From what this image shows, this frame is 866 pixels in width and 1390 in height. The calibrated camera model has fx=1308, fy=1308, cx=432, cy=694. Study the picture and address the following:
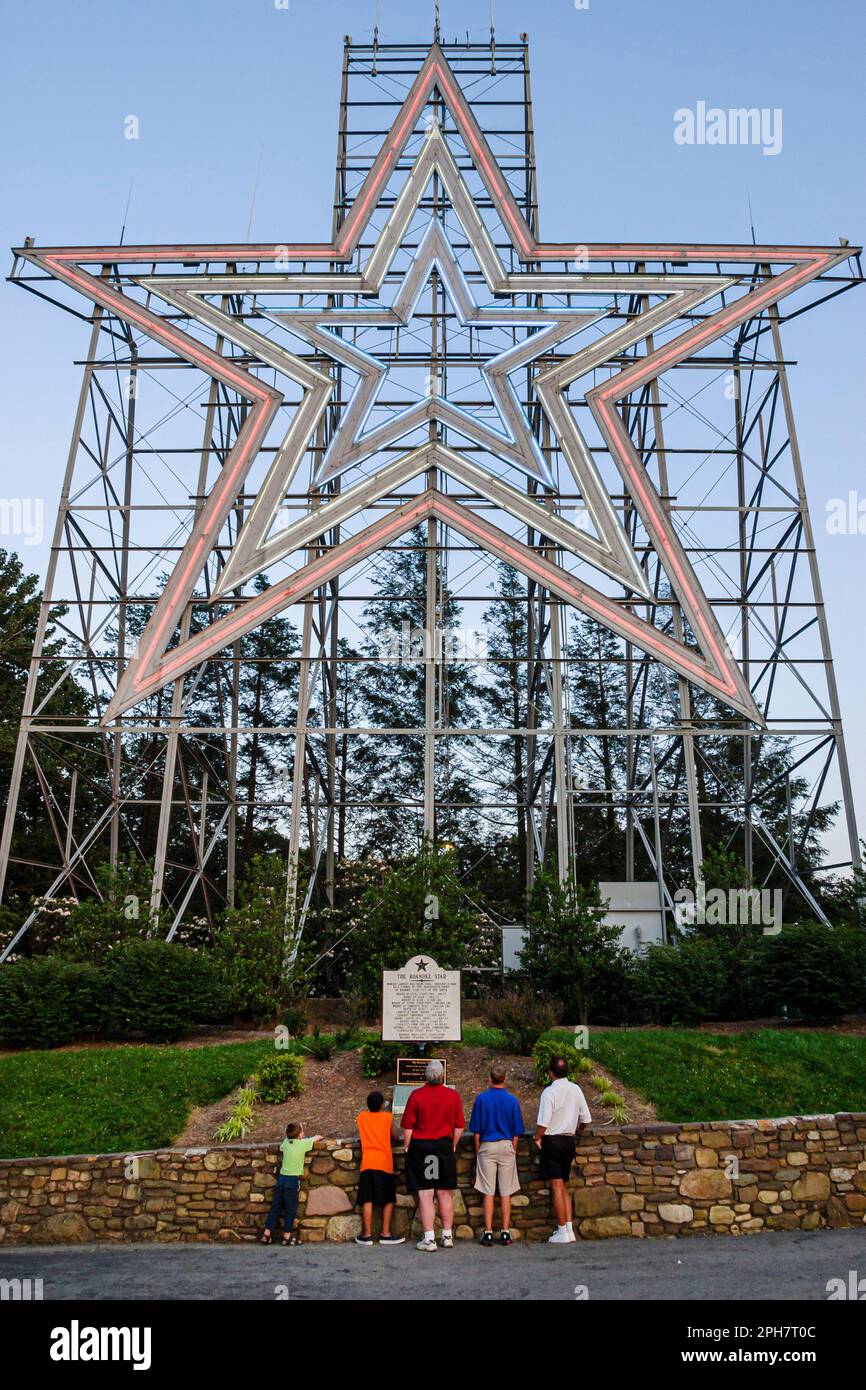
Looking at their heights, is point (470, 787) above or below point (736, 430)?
below

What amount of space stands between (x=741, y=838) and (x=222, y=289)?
24692 millimetres

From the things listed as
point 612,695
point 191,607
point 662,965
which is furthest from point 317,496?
point 612,695

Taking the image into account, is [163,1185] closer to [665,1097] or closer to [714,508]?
[665,1097]

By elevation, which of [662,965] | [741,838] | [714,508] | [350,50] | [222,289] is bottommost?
[662,965]

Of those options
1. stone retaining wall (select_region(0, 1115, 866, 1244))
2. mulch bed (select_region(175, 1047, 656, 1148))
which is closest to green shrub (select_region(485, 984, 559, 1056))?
mulch bed (select_region(175, 1047, 656, 1148))

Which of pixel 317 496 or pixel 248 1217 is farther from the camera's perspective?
pixel 317 496

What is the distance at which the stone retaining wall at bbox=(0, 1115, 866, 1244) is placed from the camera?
12305mm

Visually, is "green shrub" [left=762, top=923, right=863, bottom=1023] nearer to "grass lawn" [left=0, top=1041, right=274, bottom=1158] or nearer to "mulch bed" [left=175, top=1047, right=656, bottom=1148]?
"mulch bed" [left=175, top=1047, right=656, bottom=1148]

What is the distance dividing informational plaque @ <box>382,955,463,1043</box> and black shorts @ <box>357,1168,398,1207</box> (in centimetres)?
299

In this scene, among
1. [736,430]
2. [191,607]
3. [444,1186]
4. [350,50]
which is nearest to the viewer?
[444,1186]

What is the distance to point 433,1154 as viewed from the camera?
11734 millimetres

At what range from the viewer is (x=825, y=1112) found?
14.0 meters

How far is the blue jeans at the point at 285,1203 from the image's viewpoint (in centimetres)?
1214

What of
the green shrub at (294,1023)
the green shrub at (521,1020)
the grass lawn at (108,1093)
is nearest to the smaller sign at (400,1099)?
the green shrub at (521,1020)
